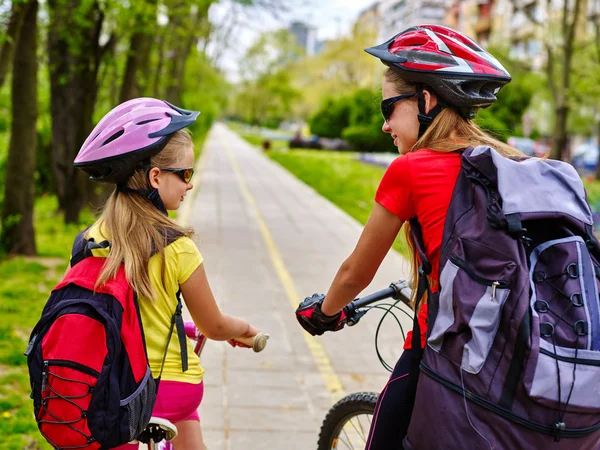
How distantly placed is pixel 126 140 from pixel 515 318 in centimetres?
132

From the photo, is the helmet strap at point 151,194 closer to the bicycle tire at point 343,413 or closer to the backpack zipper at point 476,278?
the backpack zipper at point 476,278

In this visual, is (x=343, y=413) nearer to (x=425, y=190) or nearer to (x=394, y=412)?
(x=394, y=412)

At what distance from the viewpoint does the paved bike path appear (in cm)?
502

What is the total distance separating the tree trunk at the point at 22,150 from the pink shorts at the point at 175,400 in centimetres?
778

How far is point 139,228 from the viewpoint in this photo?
2.40 metres

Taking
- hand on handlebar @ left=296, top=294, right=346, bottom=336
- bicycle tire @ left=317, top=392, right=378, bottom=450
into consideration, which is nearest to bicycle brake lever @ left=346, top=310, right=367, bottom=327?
hand on handlebar @ left=296, top=294, right=346, bottom=336

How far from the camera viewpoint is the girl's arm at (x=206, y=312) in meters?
2.46

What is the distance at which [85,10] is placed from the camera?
11078 millimetres

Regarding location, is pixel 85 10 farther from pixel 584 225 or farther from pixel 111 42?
pixel 584 225

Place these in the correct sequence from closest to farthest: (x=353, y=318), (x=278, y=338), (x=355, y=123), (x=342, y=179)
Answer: (x=353, y=318) < (x=278, y=338) < (x=342, y=179) < (x=355, y=123)

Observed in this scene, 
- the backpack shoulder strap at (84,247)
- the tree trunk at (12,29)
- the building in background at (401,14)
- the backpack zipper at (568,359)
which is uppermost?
the building in background at (401,14)

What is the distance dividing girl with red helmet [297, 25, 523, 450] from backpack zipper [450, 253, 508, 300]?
0.60 feet

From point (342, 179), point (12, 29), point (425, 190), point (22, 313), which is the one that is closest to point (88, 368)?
point (425, 190)

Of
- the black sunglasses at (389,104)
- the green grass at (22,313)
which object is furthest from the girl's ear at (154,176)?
the green grass at (22,313)
